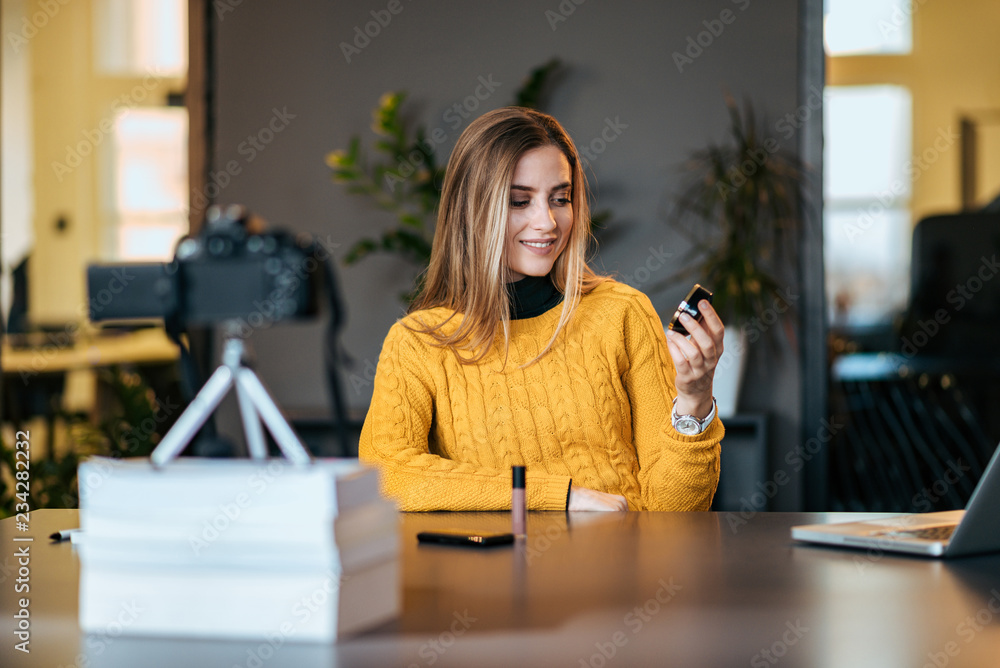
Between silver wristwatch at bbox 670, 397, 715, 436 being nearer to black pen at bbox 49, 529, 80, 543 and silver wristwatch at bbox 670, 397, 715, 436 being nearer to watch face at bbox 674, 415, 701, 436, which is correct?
watch face at bbox 674, 415, 701, 436

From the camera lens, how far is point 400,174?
141 inches

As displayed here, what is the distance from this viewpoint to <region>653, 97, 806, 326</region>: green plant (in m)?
3.35

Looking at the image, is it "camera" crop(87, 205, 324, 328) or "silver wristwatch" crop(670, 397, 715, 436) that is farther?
"silver wristwatch" crop(670, 397, 715, 436)

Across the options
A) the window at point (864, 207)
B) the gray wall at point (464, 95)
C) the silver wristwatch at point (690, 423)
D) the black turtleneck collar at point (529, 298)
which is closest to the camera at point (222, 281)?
the silver wristwatch at point (690, 423)

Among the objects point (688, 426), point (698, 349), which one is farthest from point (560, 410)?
point (698, 349)

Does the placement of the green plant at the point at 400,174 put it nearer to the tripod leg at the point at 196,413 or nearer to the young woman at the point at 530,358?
the young woman at the point at 530,358

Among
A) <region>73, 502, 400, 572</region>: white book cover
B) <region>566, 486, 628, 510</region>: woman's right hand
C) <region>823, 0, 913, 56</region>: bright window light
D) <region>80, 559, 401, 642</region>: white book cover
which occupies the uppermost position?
<region>823, 0, 913, 56</region>: bright window light

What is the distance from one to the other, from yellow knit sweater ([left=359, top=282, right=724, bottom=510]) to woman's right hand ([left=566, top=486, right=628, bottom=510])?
0.16 m

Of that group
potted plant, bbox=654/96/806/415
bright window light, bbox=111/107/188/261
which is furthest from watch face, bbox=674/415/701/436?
bright window light, bbox=111/107/188/261

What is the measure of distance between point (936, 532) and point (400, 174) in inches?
105

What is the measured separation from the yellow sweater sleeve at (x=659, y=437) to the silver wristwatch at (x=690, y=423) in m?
0.01

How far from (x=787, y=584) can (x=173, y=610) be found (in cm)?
62

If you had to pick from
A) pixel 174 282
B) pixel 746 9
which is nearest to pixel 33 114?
pixel 746 9

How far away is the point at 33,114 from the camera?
3.99 meters
